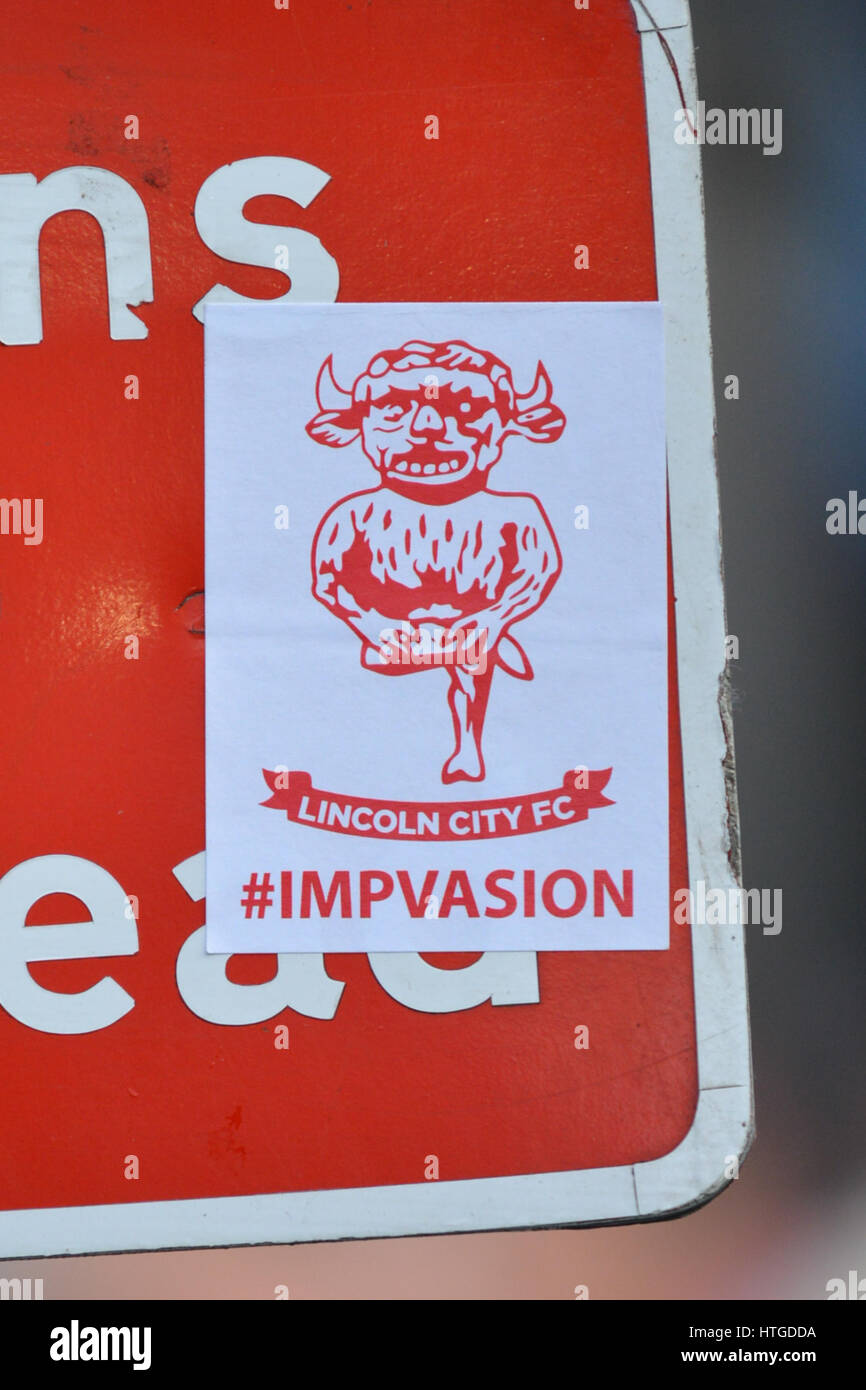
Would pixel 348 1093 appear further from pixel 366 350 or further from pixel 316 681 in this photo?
pixel 366 350

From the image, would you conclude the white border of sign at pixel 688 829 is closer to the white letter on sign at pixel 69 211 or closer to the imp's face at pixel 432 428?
the imp's face at pixel 432 428

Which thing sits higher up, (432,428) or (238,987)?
(432,428)

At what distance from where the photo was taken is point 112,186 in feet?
1.61

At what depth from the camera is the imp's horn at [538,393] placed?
0.49 m

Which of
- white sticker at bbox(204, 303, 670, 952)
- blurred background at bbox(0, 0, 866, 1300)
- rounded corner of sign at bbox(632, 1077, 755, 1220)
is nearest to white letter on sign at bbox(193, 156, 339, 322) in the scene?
white sticker at bbox(204, 303, 670, 952)

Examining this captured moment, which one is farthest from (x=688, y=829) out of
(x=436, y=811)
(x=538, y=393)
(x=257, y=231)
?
(x=257, y=231)

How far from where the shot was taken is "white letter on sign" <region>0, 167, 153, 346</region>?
49cm

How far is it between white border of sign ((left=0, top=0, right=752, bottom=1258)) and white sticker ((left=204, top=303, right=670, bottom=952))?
0.05 ft

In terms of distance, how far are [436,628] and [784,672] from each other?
24 centimetres

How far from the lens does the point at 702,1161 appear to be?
1.61ft

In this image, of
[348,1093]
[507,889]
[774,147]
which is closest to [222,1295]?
[348,1093]

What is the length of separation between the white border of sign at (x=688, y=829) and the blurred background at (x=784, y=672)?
2.9 inches

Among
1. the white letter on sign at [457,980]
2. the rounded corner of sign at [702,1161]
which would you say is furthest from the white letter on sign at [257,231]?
the rounded corner of sign at [702,1161]

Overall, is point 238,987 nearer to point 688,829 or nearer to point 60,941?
point 60,941
